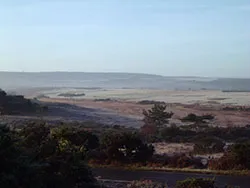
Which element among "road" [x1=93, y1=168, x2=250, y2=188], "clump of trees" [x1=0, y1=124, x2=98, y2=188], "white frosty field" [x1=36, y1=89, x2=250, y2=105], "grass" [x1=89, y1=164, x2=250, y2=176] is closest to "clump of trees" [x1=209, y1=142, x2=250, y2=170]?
"grass" [x1=89, y1=164, x2=250, y2=176]

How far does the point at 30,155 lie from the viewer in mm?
11867

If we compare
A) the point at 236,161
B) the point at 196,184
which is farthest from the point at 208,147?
the point at 196,184

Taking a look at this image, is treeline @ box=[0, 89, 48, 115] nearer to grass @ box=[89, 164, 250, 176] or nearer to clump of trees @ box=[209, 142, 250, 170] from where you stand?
grass @ box=[89, 164, 250, 176]

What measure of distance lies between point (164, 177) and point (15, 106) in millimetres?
35872

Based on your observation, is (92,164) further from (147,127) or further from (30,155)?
(147,127)

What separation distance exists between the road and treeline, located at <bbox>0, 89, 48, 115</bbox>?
3087 cm

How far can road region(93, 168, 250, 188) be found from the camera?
16.4m

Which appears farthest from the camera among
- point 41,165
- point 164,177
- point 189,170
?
point 189,170

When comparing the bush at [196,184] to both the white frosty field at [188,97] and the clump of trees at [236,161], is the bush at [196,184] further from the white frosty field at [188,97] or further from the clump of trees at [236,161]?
the white frosty field at [188,97]

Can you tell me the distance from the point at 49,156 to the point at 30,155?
0.86 m

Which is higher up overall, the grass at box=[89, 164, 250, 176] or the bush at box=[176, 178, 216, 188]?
the bush at box=[176, 178, 216, 188]

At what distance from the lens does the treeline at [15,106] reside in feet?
159

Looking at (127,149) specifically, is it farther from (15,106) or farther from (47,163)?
(15,106)

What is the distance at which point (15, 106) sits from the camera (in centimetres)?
5062
